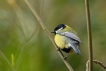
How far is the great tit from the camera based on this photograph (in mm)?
1765

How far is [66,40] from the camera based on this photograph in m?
1.85

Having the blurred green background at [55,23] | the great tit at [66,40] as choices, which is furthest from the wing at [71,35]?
the blurred green background at [55,23]

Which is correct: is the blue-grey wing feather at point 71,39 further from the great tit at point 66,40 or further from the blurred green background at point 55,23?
the blurred green background at point 55,23

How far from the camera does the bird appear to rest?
1.76 metres

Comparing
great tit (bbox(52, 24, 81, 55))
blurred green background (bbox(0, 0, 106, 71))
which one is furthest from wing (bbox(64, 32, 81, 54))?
blurred green background (bbox(0, 0, 106, 71))

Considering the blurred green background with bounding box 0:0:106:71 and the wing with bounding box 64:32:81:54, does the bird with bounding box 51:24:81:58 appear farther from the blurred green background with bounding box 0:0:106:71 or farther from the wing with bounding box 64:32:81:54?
the blurred green background with bounding box 0:0:106:71

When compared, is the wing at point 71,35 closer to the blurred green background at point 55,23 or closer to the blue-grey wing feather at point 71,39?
the blue-grey wing feather at point 71,39

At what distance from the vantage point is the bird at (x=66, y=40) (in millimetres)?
1764

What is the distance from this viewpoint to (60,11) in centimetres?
270

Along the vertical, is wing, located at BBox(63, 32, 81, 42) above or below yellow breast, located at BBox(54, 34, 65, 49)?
above

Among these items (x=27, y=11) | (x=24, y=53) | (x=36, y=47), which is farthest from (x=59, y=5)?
(x=24, y=53)

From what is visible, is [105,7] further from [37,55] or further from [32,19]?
[37,55]

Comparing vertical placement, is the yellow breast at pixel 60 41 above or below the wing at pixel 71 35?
below

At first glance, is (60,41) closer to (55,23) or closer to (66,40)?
(66,40)
